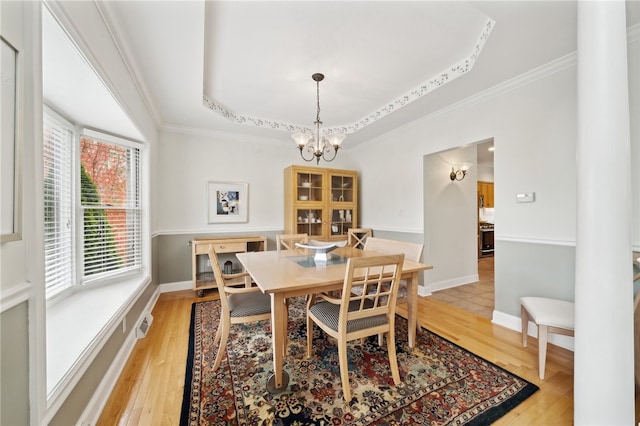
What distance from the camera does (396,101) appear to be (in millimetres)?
3148

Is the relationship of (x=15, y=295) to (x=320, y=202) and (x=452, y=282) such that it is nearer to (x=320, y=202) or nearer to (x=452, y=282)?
(x=320, y=202)

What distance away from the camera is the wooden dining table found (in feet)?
5.24

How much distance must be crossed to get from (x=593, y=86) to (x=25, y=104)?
7.76 feet

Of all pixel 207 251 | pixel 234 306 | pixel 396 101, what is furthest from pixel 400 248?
pixel 207 251

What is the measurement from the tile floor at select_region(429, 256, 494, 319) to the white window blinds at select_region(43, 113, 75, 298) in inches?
152

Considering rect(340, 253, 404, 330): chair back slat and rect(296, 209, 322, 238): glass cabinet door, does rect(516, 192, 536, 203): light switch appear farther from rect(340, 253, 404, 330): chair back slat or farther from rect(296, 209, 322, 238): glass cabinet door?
rect(296, 209, 322, 238): glass cabinet door

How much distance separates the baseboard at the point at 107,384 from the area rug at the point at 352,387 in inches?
17.3

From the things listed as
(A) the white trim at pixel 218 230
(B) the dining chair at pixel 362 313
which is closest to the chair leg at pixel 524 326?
(B) the dining chair at pixel 362 313

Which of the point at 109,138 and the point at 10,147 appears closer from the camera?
the point at 10,147

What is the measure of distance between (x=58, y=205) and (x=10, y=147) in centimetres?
149

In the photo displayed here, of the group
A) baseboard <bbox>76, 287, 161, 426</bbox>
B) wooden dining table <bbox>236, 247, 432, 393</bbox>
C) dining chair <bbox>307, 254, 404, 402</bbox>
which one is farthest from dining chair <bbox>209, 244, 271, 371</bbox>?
baseboard <bbox>76, 287, 161, 426</bbox>

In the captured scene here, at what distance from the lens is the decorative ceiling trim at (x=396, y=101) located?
2.13 meters

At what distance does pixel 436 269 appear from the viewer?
3.67m

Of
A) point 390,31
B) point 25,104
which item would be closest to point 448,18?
point 390,31
